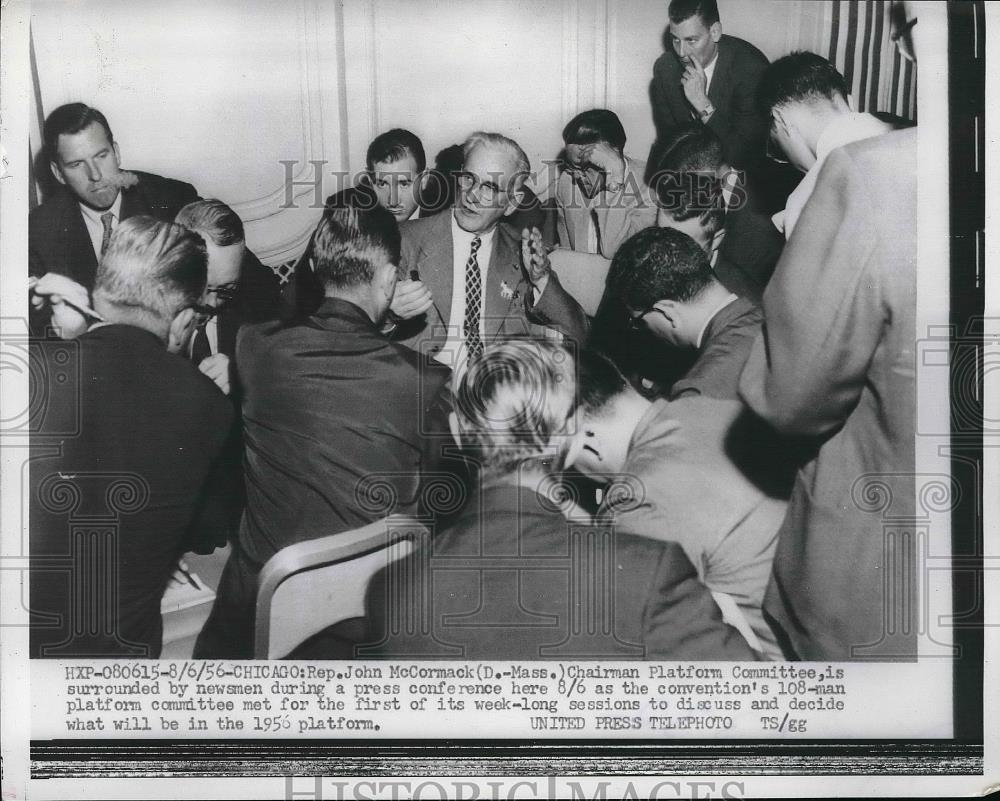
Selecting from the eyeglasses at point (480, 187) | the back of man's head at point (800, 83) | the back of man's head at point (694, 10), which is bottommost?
the eyeglasses at point (480, 187)

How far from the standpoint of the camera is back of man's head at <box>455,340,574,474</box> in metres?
2.03

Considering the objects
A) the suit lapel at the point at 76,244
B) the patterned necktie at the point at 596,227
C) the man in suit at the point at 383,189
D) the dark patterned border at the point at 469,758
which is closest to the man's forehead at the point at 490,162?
the man in suit at the point at 383,189

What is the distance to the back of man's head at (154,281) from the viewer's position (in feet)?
6.75

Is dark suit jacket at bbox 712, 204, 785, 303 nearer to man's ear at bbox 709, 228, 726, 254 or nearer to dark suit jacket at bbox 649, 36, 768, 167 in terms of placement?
man's ear at bbox 709, 228, 726, 254

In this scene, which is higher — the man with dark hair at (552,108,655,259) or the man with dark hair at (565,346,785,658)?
the man with dark hair at (552,108,655,259)

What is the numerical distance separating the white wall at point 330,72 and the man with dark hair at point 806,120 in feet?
0.31

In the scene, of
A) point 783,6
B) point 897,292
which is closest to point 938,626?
point 897,292

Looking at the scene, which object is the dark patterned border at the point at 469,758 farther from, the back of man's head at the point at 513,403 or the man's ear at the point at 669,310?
the man's ear at the point at 669,310

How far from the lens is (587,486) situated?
203 cm

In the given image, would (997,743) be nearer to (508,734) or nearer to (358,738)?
(508,734)

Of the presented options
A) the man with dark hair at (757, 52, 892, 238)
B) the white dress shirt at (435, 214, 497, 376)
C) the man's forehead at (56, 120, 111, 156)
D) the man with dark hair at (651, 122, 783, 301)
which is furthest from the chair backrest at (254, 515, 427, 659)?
the man with dark hair at (757, 52, 892, 238)

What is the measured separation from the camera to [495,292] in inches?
81.2
